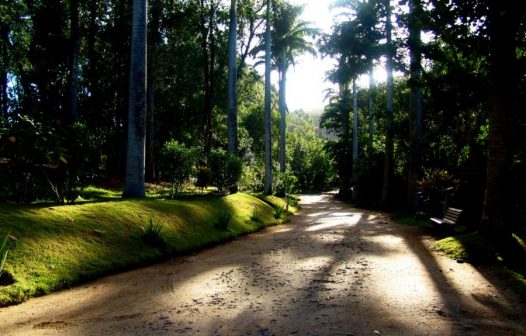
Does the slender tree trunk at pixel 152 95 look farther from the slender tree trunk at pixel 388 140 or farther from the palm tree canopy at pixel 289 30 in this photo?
the slender tree trunk at pixel 388 140

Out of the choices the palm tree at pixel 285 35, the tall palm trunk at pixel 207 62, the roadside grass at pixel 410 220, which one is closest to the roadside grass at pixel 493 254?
the roadside grass at pixel 410 220

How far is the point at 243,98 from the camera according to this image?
1353 inches

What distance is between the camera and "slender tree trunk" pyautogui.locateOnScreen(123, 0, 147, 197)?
10.2 m

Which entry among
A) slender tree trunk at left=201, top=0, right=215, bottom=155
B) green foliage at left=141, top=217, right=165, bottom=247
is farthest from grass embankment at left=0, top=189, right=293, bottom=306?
slender tree trunk at left=201, top=0, right=215, bottom=155

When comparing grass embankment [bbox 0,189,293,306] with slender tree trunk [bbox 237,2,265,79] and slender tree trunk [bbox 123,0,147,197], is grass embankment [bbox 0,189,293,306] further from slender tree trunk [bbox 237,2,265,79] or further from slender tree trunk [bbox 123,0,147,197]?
slender tree trunk [bbox 237,2,265,79]

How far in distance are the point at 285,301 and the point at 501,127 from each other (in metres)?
5.87

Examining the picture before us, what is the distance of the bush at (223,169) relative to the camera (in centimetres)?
1520

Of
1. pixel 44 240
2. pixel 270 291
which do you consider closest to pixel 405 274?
pixel 270 291

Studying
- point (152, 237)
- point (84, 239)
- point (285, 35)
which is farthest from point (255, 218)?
point (285, 35)

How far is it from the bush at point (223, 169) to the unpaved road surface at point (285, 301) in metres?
7.92

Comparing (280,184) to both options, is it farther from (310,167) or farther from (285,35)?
(310,167)

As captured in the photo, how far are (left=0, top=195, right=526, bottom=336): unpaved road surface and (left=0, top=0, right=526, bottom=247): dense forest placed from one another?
→ 2827 millimetres

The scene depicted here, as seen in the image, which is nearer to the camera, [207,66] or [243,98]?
[207,66]

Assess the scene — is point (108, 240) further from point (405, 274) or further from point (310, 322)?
point (405, 274)
